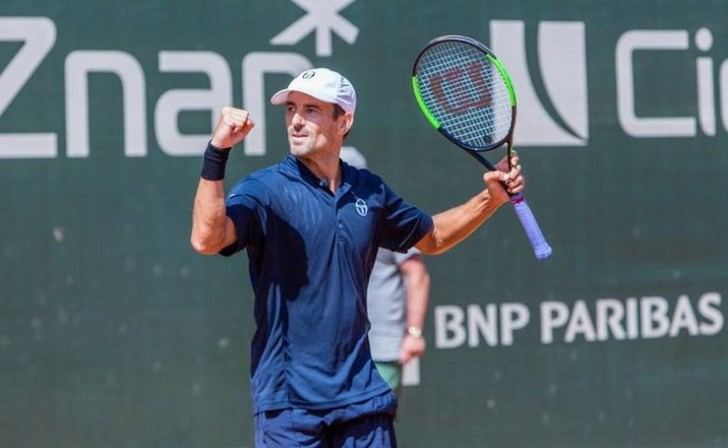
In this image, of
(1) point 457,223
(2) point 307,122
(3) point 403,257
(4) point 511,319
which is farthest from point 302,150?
(4) point 511,319

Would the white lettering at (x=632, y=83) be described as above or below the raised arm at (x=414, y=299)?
above

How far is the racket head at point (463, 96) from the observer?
13.6 ft

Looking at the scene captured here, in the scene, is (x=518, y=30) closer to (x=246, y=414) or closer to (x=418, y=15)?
(x=418, y=15)

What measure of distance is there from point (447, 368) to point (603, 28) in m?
1.47

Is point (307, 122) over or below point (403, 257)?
over

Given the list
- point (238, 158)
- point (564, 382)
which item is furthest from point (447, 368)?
point (238, 158)

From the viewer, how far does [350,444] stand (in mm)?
3539

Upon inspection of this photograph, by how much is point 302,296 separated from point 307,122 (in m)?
0.43

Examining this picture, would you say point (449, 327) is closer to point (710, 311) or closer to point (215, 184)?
point (710, 311)

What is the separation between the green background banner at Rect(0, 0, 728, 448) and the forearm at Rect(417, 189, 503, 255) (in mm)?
1283

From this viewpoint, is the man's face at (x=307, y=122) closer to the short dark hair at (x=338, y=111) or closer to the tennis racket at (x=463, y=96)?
the short dark hair at (x=338, y=111)

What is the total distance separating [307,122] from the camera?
3.59 m

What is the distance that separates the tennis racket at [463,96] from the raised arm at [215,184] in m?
0.89

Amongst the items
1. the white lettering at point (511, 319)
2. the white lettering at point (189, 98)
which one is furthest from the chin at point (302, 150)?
the white lettering at point (511, 319)
